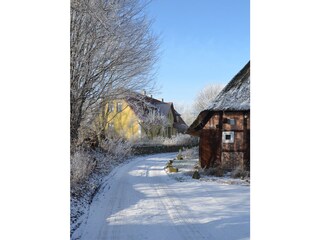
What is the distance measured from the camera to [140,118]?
8.49 meters

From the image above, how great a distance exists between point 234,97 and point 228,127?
2.05 ft

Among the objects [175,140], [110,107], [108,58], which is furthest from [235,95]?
[175,140]

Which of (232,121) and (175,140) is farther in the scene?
(175,140)

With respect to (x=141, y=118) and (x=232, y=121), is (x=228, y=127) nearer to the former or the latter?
(x=232, y=121)

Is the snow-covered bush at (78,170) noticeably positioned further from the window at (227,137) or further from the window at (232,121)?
the window at (232,121)

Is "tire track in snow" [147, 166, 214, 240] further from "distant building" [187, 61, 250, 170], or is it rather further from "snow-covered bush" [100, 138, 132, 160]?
"snow-covered bush" [100, 138, 132, 160]

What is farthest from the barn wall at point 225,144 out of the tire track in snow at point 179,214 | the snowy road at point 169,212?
the tire track in snow at point 179,214

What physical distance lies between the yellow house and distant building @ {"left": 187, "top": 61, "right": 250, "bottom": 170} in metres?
1.90
